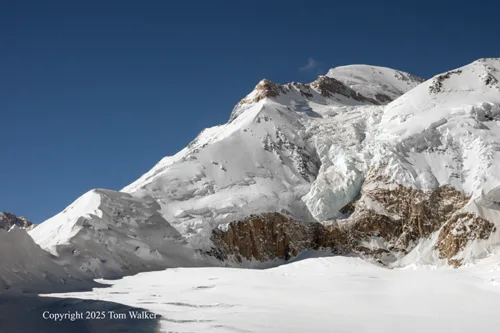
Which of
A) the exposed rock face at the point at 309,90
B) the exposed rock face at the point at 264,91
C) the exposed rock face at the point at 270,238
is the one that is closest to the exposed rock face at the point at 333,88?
the exposed rock face at the point at 309,90

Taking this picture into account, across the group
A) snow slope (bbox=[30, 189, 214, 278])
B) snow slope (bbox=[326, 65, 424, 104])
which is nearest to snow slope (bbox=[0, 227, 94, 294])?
A: snow slope (bbox=[30, 189, 214, 278])

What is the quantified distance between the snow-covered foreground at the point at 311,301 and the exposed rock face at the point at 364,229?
16.5 meters

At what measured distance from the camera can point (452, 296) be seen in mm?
22281

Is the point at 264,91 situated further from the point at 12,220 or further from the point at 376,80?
the point at 12,220

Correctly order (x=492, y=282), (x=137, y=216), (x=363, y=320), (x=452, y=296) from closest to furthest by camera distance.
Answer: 1. (x=363, y=320)
2. (x=452, y=296)
3. (x=492, y=282)
4. (x=137, y=216)

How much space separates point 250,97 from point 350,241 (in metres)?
36.1

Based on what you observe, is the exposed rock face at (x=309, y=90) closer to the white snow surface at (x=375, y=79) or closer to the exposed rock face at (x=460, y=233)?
the white snow surface at (x=375, y=79)

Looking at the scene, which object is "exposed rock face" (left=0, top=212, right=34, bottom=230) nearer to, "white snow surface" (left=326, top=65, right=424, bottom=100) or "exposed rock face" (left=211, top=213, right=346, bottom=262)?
"exposed rock face" (left=211, top=213, right=346, bottom=262)

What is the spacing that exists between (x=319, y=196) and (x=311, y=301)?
32.6 meters

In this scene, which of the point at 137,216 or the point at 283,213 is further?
the point at 283,213

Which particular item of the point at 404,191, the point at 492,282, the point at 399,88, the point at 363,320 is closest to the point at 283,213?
the point at 404,191

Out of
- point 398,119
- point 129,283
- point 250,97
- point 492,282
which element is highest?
point 250,97

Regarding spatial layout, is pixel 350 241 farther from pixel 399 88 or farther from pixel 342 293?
pixel 399 88

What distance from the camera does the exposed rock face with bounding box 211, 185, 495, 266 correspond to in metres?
47.6
